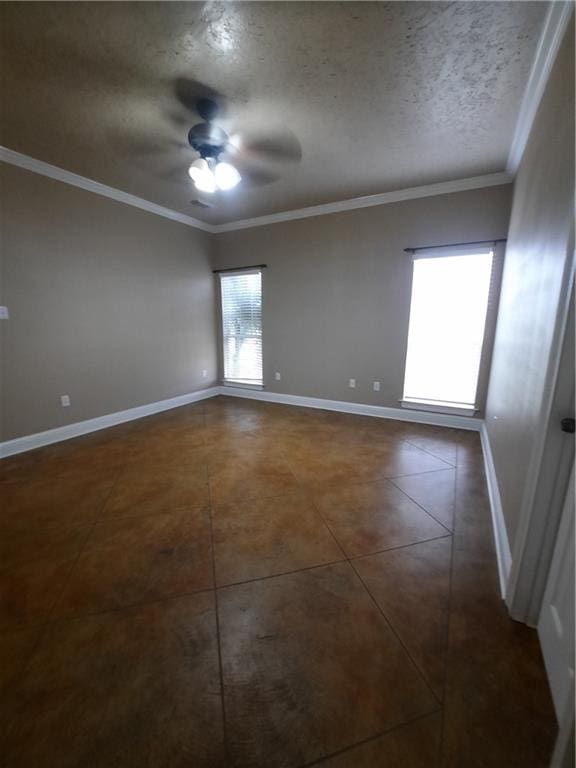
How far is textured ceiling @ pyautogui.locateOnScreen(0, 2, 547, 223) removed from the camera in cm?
144

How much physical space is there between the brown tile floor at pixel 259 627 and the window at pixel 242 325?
2626 mm

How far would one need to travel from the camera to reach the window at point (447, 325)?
3316mm

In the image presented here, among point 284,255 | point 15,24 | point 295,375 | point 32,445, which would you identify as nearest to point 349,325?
point 295,375

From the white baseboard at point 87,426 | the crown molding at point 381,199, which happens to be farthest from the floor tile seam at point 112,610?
the crown molding at point 381,199

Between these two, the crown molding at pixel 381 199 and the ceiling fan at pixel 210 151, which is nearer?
the ceiling fan at pixel 210 151

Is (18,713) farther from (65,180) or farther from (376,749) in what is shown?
(65,180)

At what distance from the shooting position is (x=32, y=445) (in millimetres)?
3004

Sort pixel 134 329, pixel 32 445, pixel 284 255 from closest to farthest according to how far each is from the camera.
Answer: pixel 32 445 → pixel 134 329 → pixel 284 255

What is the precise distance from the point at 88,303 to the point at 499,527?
4190mm

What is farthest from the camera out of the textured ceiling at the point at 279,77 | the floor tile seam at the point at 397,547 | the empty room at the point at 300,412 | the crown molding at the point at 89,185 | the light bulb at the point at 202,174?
the crown molding at the point at 89,185

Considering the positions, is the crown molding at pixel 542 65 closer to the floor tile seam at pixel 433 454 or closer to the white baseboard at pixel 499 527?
the white baseboard at pixel 499 527

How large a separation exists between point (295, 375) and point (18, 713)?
387 centimetres

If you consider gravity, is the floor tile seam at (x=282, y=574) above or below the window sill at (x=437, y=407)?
below

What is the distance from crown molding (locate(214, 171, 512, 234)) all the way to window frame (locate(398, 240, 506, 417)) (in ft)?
1.93
